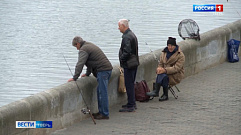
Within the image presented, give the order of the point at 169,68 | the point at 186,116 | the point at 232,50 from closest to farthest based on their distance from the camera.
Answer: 1. the point at 186,116
2. the point at 169,68
3. the point at 232,50

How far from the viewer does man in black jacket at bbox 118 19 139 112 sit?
41.7ft

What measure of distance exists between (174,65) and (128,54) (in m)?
1.56

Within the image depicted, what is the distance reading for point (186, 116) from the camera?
1266cm

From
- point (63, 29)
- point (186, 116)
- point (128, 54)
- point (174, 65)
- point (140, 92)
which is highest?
point (128, 54)

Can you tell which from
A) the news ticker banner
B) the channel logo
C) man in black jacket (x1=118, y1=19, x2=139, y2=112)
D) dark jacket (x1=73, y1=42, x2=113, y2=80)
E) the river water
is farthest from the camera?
the channel logo

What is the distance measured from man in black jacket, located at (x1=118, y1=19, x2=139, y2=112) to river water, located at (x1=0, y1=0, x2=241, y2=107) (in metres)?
6.04

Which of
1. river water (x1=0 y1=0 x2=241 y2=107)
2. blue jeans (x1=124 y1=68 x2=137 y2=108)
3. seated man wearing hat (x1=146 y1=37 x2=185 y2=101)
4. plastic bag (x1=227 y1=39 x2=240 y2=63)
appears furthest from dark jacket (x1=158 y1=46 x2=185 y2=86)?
river water (x1=0 y1=0 x2=241 y2=107)

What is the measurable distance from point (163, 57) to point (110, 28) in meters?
19.4

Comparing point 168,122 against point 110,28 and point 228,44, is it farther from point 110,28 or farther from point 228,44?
point 110,28

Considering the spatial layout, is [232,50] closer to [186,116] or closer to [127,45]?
[186,116]

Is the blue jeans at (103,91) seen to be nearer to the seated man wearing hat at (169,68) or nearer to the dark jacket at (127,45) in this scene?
the dark jacket at (127,45)

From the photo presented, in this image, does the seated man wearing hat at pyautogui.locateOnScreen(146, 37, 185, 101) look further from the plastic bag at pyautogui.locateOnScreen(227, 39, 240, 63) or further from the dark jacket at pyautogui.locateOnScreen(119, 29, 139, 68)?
the plastic bag at pyautogui.locateOnScreen(227, 39, 240, 63)

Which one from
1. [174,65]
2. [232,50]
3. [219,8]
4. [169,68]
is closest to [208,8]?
[219,8]

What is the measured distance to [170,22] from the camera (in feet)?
115
